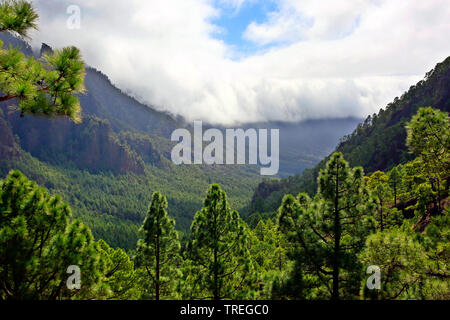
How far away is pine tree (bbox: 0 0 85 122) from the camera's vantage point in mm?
6223

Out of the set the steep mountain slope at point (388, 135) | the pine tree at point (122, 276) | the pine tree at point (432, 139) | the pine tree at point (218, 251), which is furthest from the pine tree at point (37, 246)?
the steep mountain slope at point (388, 135)

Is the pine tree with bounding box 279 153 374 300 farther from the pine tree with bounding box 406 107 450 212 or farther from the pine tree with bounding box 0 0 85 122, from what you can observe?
the pine tree with bounding box 0 0 85 122

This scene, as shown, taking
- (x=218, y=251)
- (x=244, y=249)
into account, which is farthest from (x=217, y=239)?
(x=244, y=249)

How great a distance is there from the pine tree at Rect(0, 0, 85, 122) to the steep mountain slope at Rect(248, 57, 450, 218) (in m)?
93.0

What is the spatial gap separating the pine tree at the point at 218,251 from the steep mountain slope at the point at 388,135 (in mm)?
82942

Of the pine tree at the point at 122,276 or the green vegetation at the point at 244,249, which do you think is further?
the pine tree at the point at 122,276

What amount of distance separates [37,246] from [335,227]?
1037cm

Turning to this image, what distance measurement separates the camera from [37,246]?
753cm

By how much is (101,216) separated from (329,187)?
193569mm

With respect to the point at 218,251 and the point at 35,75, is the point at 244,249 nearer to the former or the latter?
the point at 218,251

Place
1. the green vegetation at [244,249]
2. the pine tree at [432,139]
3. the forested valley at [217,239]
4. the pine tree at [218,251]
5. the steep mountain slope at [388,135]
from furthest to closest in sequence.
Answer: the steep mountain slope at [388,135]
the pine tree at [218,251]
the pine tree at [432,139]
the green vegetation at [244,249]
the forested valley at [217,239]

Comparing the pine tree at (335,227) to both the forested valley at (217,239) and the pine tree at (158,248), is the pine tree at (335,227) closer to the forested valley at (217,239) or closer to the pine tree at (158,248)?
the forested valley at (217,239)

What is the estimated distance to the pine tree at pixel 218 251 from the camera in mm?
14211
